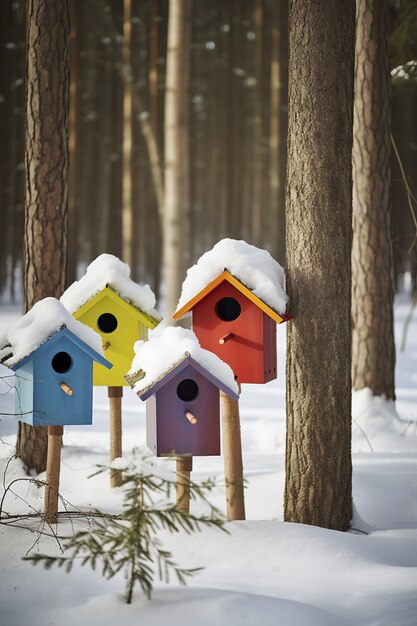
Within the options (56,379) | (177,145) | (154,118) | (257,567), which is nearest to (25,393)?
(56,379)

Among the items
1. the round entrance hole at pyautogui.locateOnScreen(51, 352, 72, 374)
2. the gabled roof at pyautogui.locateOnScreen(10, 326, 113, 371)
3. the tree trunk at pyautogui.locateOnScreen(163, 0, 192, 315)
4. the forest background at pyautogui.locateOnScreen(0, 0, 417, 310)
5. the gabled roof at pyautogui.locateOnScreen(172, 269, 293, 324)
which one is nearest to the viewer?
the gabled roof at pyautogui.locateOnScreen(10, 326, 113, 371)

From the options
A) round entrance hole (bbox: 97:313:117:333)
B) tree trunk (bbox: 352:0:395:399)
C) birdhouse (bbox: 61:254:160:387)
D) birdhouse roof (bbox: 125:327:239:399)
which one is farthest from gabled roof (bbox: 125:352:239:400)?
tree trunk (bbox: 352:0:395:399)

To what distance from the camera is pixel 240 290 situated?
5273 mm

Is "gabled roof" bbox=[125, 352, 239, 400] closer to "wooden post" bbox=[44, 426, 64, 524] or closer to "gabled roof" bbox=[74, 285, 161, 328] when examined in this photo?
"wooden post" bbox=[44, 426, 64, 524]

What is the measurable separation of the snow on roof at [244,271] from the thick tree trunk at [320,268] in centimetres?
14

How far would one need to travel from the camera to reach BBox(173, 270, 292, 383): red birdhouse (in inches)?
211

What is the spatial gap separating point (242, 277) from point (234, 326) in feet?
1.08

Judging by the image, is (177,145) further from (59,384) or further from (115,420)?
(59,384)

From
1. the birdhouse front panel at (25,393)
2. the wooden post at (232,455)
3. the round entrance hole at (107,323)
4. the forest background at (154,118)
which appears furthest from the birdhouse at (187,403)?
the forest background at (154,118)

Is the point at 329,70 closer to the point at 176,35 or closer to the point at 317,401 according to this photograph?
the point at 317,401

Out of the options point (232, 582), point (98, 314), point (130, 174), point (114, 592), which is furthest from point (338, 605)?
point (130, 174)

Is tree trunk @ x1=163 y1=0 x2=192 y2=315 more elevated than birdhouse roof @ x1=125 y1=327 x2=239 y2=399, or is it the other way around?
tree trunk @ x1=163 y1=0 x2=192 y2=315

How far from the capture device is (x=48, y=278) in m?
6.56

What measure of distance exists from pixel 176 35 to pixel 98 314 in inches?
280
